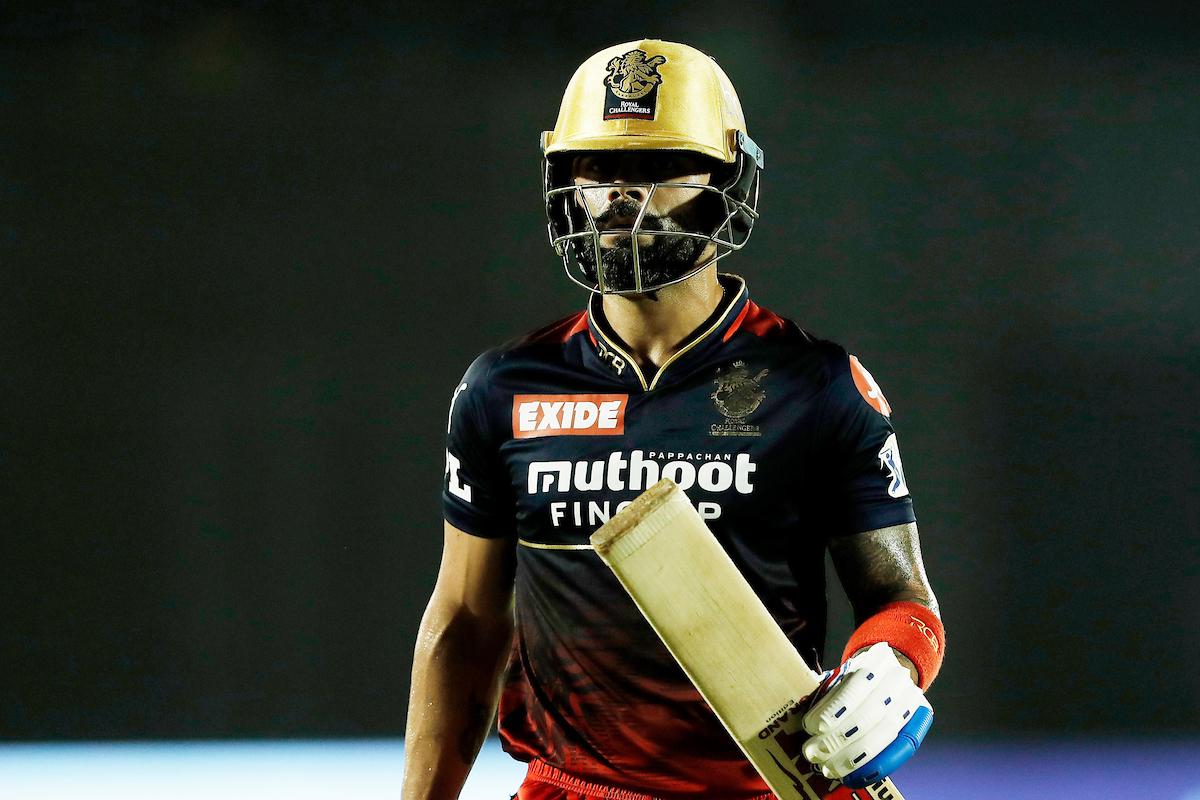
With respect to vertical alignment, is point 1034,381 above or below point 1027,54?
below

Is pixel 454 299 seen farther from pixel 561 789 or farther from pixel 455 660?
pixel 561 789

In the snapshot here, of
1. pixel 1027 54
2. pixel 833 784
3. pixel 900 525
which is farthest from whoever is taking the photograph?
pixel 1027 54

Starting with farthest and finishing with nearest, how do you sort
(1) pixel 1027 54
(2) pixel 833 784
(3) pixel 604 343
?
(1) pixel 1027 54 < (3) pixel 604 343 < (2) pixel 833 784

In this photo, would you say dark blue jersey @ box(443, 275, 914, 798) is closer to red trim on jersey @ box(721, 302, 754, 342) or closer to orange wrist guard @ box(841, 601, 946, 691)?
red trim on jersey @ box(721, 302, 754, 342)

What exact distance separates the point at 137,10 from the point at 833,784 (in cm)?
346

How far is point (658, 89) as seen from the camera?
164 centimetres

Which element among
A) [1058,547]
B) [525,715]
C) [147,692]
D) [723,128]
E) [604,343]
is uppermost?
[723,128]

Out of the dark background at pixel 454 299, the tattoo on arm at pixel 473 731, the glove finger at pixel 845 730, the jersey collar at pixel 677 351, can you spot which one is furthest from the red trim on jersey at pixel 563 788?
the dark background at pixel 454 299

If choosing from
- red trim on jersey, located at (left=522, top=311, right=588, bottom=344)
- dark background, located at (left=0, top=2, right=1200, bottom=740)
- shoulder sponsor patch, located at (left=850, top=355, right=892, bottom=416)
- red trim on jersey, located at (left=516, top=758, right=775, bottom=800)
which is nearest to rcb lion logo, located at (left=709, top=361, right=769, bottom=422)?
shoulder sponsor patch, located at (left=850, top=355, right=892, bottom=416)

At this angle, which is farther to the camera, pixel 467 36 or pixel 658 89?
pixel 467 36

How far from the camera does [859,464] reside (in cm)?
156

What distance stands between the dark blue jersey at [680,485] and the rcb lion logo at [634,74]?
0.90 feet

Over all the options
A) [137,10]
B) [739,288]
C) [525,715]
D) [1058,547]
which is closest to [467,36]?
[137,10]

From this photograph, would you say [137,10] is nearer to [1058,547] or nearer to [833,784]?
[1058,547]
